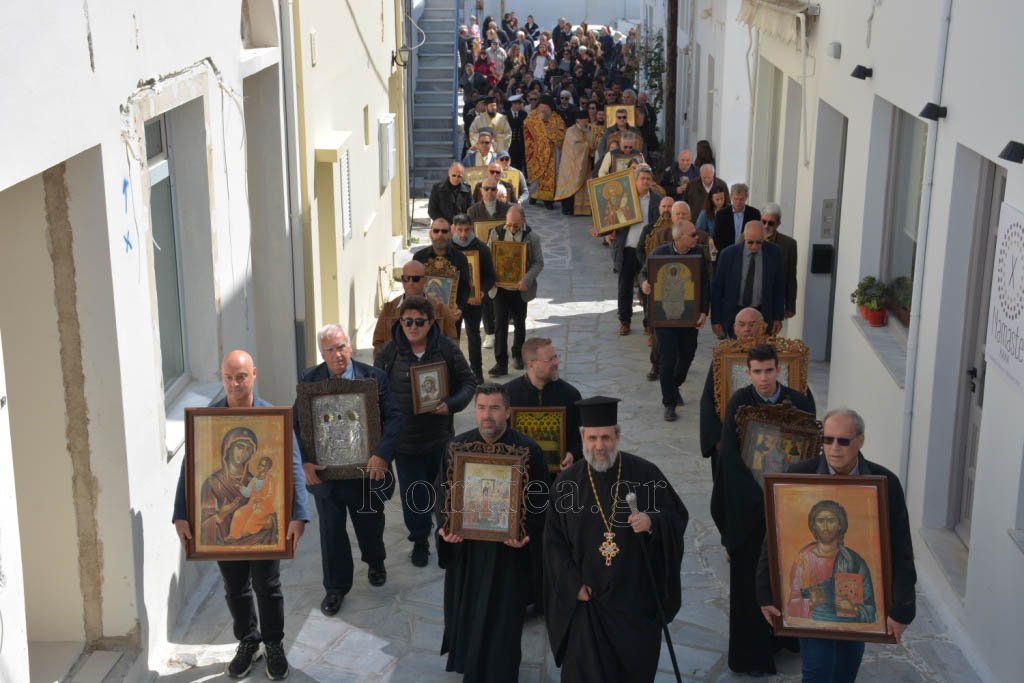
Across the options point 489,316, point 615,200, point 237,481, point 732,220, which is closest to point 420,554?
point 237,481

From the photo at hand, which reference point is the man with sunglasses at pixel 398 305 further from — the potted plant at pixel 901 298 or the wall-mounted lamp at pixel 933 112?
the wall-mounted lamp at pixel 933 112

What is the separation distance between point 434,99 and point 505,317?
13.5 meters

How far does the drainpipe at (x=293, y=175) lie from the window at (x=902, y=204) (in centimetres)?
482

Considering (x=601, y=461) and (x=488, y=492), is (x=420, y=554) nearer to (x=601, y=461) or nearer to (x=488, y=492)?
(x=488, y=492)

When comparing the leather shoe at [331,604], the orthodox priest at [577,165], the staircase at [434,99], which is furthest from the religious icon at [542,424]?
the staircase at [434,99]

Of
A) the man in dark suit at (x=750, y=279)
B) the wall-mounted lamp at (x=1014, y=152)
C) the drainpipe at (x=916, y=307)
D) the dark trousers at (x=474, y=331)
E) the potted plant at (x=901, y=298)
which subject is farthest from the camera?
the dark trousers at (x=474, y=331)

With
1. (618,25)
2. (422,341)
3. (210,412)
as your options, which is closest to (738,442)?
(422,341)

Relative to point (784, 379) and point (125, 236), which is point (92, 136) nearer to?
point (125, 236)

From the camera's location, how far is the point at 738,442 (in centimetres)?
734

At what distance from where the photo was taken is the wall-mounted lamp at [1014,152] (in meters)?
6.53

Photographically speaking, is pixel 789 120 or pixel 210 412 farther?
pixel 789 120

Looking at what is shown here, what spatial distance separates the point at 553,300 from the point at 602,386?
3550mm

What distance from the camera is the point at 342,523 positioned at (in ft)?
26.4

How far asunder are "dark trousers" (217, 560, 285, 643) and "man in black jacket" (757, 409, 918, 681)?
8.76 feet
